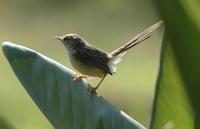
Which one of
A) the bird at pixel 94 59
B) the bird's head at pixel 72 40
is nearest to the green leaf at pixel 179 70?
the bird at pixel 94 59

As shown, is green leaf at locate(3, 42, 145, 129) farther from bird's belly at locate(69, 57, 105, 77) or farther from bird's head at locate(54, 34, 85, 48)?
bird's head at locate(54, 34, 85, 48)

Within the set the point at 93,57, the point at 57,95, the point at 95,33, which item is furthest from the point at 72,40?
the point at 95,33

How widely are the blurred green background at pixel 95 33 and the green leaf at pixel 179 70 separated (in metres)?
8.28

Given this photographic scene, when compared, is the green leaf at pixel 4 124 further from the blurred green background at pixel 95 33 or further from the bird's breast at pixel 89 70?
the blurred green background at pixel 95 33

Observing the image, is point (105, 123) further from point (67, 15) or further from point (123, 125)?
point (67, 15)

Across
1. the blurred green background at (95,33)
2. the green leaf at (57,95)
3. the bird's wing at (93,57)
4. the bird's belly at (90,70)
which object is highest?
the green leaf at (57,95)

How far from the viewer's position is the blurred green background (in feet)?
35.6

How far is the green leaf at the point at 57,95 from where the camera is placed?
1289 millimetres

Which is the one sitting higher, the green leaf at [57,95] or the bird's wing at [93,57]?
the green leaf at [57,95]

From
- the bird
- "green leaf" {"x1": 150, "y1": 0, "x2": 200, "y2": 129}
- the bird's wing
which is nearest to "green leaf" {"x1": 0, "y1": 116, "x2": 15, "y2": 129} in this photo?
"green leaf" {"x1": 150, "y1": 0, "x2": 200, "y2": 129}

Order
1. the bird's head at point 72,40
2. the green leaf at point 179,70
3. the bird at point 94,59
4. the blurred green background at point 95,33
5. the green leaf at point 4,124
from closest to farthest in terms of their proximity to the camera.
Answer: the green leaf at point 179,70
the green leaf at point 4,124
the bird at point 94,59
the bird's head at point 72,40
the blurred green background at point 95,33

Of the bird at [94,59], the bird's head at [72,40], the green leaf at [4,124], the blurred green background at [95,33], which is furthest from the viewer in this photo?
the blurred green background at [95,33]

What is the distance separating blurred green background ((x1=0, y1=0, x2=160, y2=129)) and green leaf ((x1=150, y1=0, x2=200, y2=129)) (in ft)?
27.2

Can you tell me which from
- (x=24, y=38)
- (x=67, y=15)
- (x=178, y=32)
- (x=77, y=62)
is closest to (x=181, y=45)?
(x=178, y=32)
